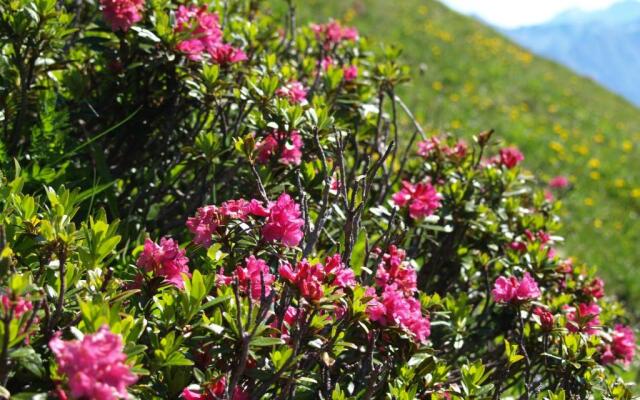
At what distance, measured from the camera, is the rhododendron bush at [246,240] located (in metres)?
1.25

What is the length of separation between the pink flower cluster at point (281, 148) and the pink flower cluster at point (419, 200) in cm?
38

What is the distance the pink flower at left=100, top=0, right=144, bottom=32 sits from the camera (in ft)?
6.49

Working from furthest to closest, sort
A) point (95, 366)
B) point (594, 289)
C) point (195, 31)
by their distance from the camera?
point (594, 289)
point (195, 31)
point (95, 366)

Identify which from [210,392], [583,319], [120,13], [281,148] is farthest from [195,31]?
[583,319]

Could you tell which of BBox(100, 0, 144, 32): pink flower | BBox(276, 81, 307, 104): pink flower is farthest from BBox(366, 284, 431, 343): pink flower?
BBox(100, 0, 144, 32): pink flower

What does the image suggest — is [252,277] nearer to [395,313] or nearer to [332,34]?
[395,313]

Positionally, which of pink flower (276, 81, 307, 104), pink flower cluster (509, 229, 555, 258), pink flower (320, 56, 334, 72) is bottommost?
pink flower cluster (509, 229, 555, 258)

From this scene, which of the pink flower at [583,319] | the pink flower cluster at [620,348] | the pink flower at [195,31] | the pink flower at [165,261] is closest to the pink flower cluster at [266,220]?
the pink flower at [165,261]

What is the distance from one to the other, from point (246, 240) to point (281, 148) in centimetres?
58

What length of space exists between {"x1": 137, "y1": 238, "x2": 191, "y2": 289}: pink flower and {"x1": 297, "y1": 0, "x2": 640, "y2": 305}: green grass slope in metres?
4.83

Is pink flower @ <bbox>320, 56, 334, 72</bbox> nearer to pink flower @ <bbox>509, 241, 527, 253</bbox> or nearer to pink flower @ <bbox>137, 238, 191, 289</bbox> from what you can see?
pink flower @ <bbox>509, 241, 527, 253</bbox>

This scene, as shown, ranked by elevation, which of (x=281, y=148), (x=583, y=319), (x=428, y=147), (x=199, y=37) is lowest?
(x=583, y=319)

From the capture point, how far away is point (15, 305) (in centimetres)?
103

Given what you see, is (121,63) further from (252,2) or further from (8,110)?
(252,2)
